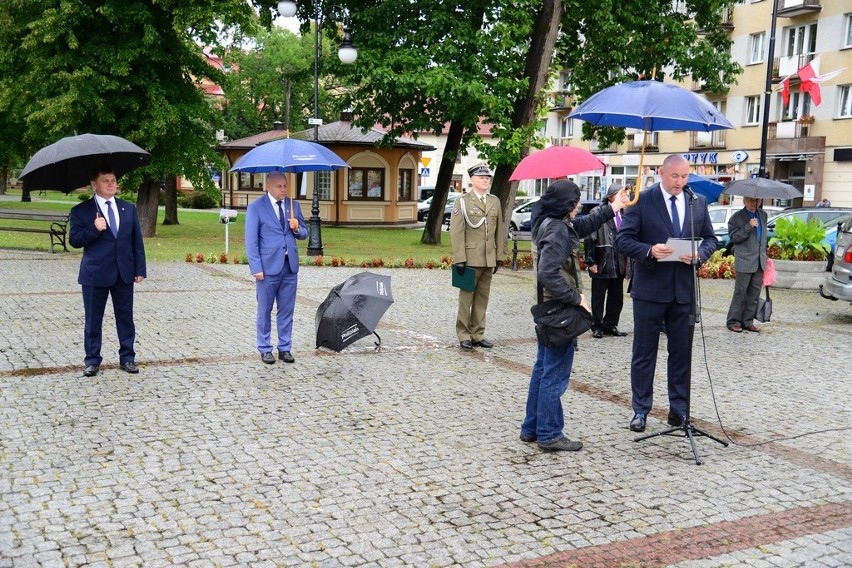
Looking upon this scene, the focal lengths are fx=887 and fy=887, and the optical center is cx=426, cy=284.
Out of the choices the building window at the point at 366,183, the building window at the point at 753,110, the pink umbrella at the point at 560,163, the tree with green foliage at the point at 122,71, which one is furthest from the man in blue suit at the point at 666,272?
the building window at the point at 753,110

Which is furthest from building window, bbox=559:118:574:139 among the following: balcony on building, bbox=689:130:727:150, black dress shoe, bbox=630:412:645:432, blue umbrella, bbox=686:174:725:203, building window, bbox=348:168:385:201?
black dress shoe, bbox=630:412:645:432

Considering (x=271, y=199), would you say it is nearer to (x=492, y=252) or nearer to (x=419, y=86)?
(x=492, y=252)

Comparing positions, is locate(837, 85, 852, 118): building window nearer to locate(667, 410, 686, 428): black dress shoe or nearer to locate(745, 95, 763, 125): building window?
locate(745, 95, 763, 125): building window

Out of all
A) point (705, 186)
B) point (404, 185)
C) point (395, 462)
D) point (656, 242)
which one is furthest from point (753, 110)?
point (395, 462)

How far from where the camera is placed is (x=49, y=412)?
681cm

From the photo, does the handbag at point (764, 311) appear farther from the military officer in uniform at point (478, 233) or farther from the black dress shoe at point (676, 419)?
the black dress shoe at point (676, 419)

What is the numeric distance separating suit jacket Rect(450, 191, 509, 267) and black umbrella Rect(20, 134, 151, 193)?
337cm

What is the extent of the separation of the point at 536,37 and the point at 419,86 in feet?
14.0

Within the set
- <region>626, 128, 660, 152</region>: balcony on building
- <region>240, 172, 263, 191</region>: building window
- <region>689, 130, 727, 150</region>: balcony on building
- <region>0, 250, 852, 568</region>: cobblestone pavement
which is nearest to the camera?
<region>0, 250, 852, 568</region>: cobblestone pavement

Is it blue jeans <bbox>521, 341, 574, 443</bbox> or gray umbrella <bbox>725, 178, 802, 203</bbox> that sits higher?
gray umbrella <bbox>725, 178, 802, 203</bbox>

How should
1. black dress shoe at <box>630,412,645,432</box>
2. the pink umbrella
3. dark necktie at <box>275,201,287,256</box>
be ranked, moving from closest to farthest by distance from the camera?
black dress shoe at <box>630,412,645,432</box>, the pink umbrella, dark necktie at <box>275,201,287,256</box>

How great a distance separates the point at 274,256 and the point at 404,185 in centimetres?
3227

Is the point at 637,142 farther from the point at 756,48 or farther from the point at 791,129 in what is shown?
the point at 791,129

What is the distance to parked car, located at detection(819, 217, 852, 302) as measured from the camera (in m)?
12.8
